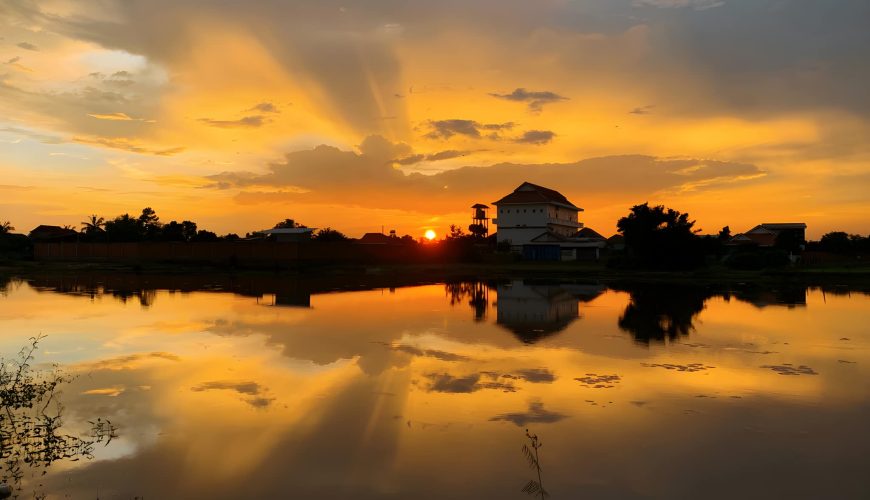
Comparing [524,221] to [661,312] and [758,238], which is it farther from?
[661,312]

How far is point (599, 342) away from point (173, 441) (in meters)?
12.0

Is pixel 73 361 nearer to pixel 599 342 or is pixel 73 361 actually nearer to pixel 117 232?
pixel 599 342

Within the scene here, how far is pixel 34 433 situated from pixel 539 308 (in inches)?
799

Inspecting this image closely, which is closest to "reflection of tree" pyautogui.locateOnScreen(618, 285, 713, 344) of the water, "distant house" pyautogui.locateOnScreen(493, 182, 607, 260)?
the water

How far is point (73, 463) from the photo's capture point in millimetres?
7227

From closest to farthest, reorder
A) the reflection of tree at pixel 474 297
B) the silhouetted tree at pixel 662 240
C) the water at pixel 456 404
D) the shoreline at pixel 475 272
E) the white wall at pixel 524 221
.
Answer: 1. the water at pixel 456 404
2. the reflection of tree at pixel 474 297
3. the shoreline at pixel 475 272
4. the silhouetted tree at pixel 662 240
5. the white wall at pixel 524 221

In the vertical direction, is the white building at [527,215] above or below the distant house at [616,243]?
above

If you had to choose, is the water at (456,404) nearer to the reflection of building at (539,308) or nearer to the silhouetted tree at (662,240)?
the reflection of building at (539,308)

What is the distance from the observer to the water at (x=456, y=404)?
271 inches

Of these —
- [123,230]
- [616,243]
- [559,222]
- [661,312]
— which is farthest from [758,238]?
[123,230]

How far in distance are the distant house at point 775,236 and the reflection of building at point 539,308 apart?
5312 cm

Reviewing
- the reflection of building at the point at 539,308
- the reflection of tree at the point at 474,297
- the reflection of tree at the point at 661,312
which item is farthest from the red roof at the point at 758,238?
the reflection of tree at the point at 474,297

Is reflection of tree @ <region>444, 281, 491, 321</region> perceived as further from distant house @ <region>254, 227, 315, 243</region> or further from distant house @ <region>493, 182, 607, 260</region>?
distant house @ <region>493, 182, 607, 260</region>

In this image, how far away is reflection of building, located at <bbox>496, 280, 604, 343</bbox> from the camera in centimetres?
1936
